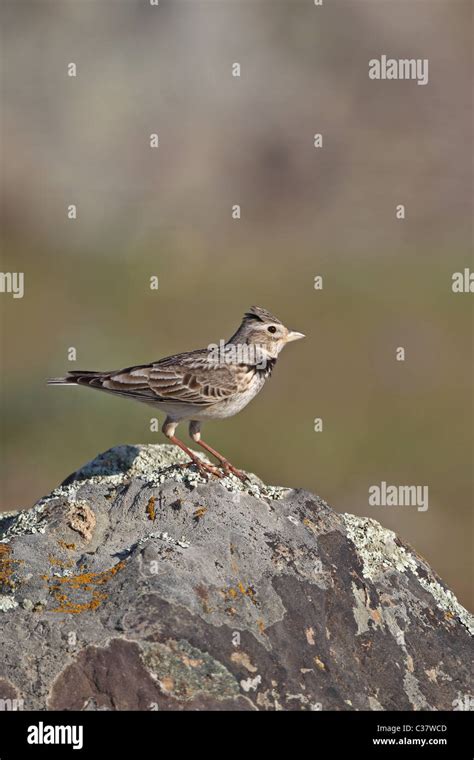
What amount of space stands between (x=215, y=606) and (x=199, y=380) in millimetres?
3306

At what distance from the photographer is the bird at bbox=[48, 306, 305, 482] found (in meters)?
9.38

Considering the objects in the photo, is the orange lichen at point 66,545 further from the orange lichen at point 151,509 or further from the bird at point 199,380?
the bird at point 199,380

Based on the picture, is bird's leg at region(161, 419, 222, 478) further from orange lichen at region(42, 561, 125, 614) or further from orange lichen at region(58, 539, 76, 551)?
orange lichen at region(42, 561, 125, 614)

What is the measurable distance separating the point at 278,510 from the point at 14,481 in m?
14.4

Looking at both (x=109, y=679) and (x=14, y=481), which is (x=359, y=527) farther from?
(x=14, y=481)

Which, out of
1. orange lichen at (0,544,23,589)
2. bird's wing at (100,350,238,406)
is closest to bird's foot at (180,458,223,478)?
bird's wing at (100,350,238,406)

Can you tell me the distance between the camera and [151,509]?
7289 millimetres

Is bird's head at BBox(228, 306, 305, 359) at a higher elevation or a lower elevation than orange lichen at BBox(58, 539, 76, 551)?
higher

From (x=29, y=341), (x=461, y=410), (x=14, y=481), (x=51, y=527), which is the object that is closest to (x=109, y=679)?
(x=51, y=527)

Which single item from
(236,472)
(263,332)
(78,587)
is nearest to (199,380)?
(263,332)

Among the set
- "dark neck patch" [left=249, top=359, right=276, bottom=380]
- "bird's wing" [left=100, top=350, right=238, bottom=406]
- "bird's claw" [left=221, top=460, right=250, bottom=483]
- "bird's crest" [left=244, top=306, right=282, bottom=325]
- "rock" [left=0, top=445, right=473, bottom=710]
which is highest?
"bird's crest" [left=244, top=306, right=282, bottom=325]

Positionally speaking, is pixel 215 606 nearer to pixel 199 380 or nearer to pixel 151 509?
pixel 151 509

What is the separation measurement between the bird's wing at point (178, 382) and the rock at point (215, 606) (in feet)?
4.97

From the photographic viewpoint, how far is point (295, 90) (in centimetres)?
3622
